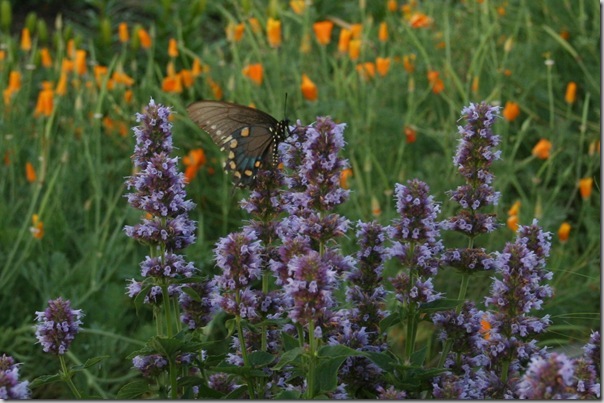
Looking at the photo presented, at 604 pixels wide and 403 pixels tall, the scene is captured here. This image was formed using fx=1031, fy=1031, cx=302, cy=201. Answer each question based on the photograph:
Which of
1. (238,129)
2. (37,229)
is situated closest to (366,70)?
(37,229)

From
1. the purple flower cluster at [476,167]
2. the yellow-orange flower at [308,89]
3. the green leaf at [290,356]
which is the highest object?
the yellow-orange flower at [308,89]

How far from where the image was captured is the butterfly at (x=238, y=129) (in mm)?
2666

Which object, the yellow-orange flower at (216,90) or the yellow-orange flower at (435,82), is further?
the yellow-orange flower at (216,90)

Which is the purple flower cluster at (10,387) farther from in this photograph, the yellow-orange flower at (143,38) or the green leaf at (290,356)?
the yellow-orange flower at (143,38)

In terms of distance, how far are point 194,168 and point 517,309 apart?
2.50 metres

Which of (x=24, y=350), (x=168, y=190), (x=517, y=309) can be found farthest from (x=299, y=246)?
(x=24, y=350)

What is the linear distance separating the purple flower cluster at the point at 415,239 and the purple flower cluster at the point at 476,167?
0.13 meters

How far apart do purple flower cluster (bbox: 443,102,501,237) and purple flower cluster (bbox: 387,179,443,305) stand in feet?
0.41

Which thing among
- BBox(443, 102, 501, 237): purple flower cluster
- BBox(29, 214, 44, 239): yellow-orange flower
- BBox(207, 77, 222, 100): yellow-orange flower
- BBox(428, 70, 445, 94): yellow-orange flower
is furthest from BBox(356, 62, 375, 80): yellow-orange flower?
BBox(443, 102, 501, 237): purple flower cluster

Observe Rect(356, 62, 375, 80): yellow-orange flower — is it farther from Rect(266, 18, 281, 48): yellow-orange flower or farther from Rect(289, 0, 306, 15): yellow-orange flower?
Rect(289, 0, 306, 15): yellow-orange flower

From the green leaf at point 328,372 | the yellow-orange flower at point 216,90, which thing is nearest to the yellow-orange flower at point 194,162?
the yellow-orange flower at point 216,90

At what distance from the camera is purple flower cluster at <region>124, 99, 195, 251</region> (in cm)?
206

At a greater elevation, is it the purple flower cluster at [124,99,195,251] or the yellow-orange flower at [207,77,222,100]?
the yellow-orange flower at [207,77,222,100]

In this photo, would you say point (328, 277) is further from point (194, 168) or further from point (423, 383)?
point (194, 168)
